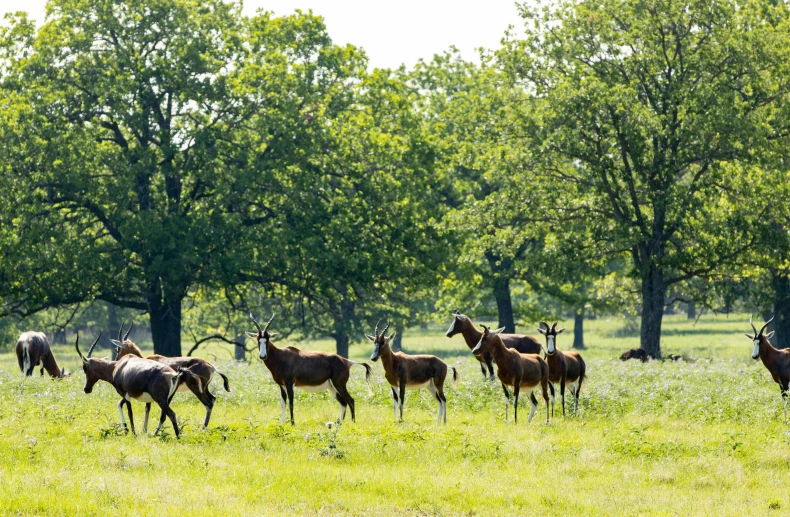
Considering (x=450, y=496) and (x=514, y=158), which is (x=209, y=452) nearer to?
(x=450, y=496)

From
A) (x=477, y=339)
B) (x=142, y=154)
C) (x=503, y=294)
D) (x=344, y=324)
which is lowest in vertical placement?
(x=344, y=324)

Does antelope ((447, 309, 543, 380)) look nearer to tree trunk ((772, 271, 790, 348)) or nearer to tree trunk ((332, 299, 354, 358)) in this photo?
tree trunk ((772, 271, 790, 348))

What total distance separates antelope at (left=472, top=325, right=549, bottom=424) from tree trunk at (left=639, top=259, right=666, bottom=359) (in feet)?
52.1

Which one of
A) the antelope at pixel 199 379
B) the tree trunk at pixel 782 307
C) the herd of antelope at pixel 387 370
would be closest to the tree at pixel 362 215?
the herd of antelope at pixel 387 370

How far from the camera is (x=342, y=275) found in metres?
34.3

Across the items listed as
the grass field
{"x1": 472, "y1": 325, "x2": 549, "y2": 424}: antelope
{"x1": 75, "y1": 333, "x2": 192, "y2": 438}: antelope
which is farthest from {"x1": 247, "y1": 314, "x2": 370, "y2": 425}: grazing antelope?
{"x1": 472, "y1": 325, "x2": 549, "y2": 424}: antelope

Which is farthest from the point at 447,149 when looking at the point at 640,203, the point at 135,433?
the point at 135,433

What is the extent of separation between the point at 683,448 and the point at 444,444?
3853 millimetres

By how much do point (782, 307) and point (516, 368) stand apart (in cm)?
2421

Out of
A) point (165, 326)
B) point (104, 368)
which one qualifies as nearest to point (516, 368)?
point (104, 368)

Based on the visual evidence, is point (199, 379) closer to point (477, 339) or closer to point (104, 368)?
point (104, 368)

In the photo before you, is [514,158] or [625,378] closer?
[625,378]

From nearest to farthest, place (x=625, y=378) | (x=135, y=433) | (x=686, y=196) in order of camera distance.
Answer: (x=135, y=433) < (x=625, y=378) < (x=686, y=196)

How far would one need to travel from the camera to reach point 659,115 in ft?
110
